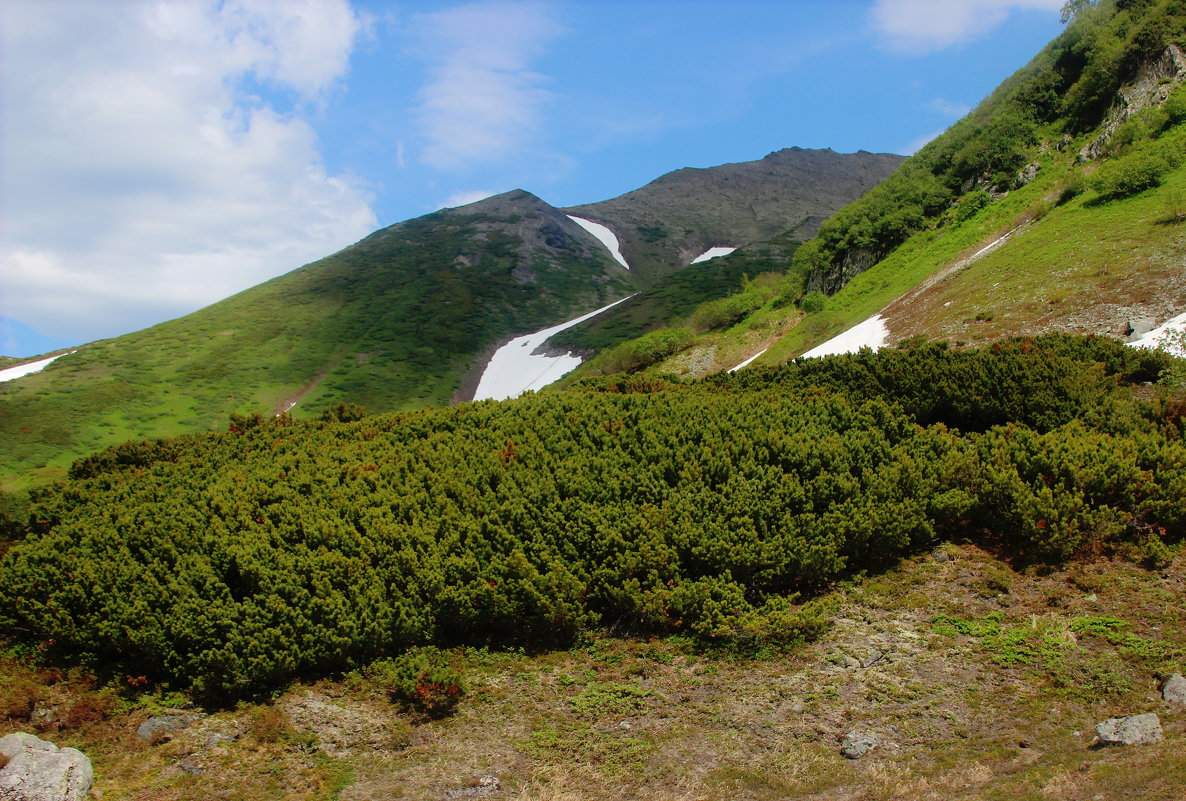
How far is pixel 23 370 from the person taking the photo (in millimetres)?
65312

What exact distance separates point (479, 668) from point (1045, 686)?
6.25 meters

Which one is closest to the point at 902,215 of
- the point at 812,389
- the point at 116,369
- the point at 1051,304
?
the point at 1051,304

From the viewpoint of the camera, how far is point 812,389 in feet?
46.1

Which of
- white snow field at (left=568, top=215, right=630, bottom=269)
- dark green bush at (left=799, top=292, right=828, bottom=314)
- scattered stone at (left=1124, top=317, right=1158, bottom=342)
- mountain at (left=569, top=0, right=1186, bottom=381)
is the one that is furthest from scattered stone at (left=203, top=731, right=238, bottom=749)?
white snow field at (left=568, top=215, right=630, bottom=269)

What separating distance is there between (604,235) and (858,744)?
442 feet

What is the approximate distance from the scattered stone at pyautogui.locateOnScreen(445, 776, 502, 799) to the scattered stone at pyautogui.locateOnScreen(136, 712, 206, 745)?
335 cm

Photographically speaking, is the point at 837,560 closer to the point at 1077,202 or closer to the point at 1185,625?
the point at 1185,625

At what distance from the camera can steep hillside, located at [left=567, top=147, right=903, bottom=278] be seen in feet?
435

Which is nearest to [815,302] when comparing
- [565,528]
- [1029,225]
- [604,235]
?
[1029,225]

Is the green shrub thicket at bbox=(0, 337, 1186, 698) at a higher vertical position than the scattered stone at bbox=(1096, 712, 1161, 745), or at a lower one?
higher

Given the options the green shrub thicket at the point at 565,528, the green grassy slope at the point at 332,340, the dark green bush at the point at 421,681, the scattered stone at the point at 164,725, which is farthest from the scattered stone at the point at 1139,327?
the green grassy slope at the point at 332,340

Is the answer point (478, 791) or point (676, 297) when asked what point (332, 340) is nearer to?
point (676, 297)

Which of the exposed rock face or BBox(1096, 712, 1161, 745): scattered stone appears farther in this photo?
the exposed rock face

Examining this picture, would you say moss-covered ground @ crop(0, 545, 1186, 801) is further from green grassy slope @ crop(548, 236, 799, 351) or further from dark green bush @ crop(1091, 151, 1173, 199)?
green grassy slope @ crop(548, 236, 799, 351)
